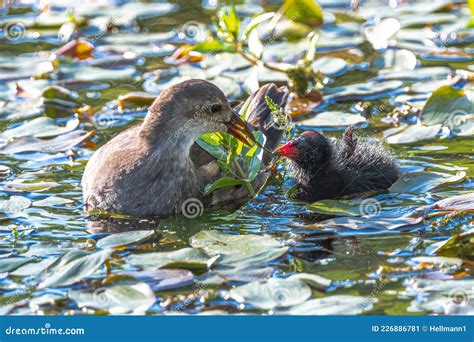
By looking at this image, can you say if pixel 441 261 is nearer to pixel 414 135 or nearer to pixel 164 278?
pixel 164 278

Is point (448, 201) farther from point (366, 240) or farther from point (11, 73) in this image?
point (11, 73)

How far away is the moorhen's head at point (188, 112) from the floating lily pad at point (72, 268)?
1.52 meters

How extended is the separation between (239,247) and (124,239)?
83 cm

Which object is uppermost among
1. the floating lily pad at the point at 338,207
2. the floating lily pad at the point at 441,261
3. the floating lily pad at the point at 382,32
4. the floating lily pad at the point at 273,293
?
the floating lily pad at the point at 382,32

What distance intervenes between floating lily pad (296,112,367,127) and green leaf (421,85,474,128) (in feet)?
1.96

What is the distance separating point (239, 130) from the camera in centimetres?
808

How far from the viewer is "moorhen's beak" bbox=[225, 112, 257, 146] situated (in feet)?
26.5

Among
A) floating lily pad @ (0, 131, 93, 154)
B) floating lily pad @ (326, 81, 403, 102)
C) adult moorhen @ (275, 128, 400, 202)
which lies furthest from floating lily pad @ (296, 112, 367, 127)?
floating lily pad @ (0, 131, 93, 154)

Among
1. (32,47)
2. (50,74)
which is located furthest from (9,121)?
(32,47)

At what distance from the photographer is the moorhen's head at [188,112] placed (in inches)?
311

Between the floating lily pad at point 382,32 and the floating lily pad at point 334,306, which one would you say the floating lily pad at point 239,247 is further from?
the floating lily pad at point 382,32

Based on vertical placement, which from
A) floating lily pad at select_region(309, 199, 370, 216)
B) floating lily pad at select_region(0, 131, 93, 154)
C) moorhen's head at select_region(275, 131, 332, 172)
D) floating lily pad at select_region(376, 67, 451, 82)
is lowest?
floating lily pad at select_region(309, 199, 370, 216)

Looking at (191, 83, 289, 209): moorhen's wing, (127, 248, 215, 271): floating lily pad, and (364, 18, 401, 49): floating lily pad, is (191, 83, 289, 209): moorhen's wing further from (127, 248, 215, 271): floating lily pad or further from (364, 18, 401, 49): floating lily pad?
(364, 18, 401, 49): floating lily pad

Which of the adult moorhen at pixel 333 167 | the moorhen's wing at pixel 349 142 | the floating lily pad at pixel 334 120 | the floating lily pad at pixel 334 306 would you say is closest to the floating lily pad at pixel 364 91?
the floating lily pad at pixel 334 120
